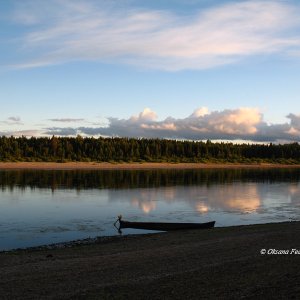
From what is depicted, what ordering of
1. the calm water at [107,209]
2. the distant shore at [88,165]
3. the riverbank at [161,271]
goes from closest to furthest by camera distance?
the riverbank at [161,271], the calm water at [107,209], the distant shore at [88,165]

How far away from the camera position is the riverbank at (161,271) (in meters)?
13.0

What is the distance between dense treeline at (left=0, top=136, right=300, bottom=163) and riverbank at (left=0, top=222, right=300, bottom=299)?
386 feet

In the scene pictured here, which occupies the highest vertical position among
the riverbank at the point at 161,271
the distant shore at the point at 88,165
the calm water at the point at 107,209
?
the riverbank at the point at 161,271

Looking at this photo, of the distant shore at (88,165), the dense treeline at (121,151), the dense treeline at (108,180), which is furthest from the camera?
the dense treeline at (121,151)

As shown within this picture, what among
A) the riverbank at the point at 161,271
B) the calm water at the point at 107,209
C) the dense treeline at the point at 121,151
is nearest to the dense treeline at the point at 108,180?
the calm water at the point at 107,209

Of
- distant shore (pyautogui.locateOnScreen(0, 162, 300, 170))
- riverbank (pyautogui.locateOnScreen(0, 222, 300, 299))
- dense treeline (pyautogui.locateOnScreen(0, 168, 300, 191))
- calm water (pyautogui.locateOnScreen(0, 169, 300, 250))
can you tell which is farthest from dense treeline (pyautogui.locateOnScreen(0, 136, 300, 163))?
riverbank (pyautogui.locateOnScreen(0, 222, 300, 299))

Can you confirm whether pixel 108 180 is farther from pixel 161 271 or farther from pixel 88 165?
pixel 161 271

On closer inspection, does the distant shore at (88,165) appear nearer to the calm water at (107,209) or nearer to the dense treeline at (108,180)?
the dense treeline at (108,180)

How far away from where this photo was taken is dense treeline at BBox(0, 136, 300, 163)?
147125 millimetres

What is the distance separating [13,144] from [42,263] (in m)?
138

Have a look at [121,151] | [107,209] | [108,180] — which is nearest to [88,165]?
[121,151]

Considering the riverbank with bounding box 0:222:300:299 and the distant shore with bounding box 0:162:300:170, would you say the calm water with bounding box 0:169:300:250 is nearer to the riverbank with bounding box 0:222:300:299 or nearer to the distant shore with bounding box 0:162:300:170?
the riverbank with bounding box 0:222:300:299

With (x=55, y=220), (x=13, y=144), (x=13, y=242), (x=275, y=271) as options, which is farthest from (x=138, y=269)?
(x=13, y=144)

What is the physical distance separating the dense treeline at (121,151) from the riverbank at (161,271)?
386 feet
